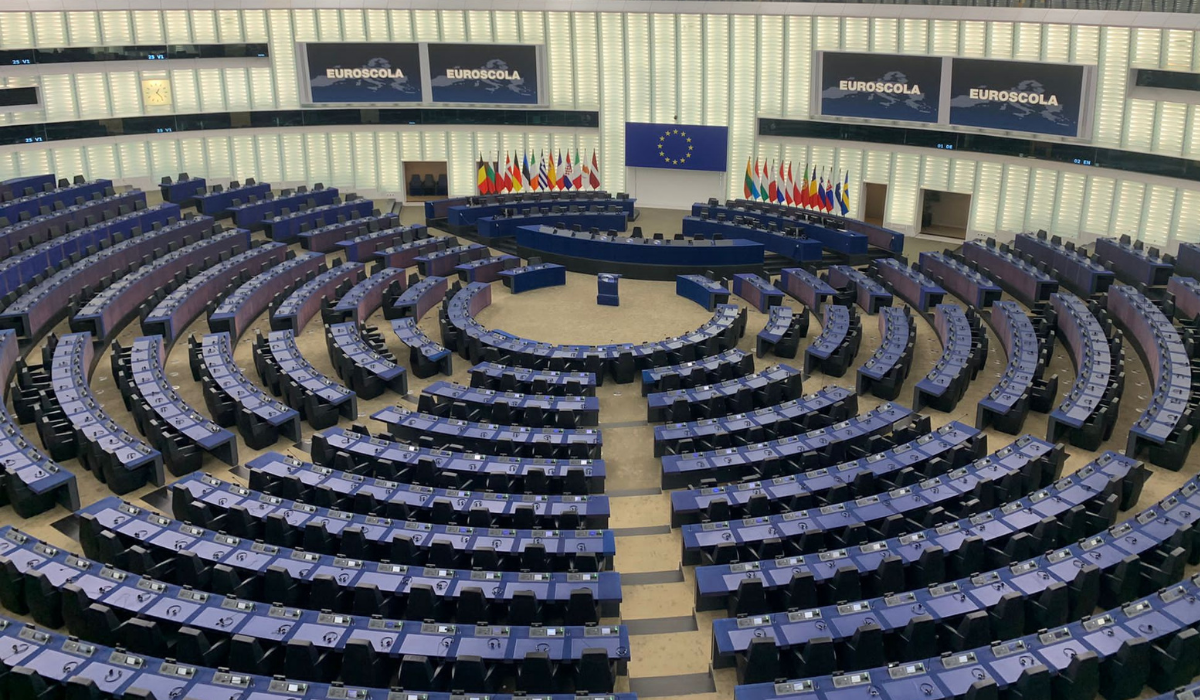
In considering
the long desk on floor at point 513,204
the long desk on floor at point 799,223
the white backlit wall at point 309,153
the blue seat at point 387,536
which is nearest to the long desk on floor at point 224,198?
the white backlit wall at point 309,153

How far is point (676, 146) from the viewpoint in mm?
41531

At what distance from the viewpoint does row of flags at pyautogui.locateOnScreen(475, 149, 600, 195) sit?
4219 centimetres

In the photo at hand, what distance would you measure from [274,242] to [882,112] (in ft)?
71.7

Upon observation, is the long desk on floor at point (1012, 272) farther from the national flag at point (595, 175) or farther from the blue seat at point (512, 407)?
the national flag at point (595, 175)

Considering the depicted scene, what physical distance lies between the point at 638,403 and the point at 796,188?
1805 cm

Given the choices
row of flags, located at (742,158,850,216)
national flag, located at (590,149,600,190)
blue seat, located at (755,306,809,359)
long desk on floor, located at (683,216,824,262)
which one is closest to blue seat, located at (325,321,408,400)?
blue seat, located at (755,306,809,359)

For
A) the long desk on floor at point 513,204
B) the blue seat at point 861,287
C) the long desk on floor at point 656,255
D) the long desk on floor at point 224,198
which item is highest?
the long desk on floor at point 224,198

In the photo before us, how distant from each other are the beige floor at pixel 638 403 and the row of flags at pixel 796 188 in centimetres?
348

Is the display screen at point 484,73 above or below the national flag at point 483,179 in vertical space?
above

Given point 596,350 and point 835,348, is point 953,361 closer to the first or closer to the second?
point 835,348

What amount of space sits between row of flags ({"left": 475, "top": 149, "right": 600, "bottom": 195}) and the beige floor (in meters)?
8.99

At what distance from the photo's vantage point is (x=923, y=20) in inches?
1394

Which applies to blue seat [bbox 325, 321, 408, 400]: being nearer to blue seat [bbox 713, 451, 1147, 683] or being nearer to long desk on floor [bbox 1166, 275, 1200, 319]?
blue seat [bbox 713, 451, 1147, 683]

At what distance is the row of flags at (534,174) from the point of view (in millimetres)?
42188
